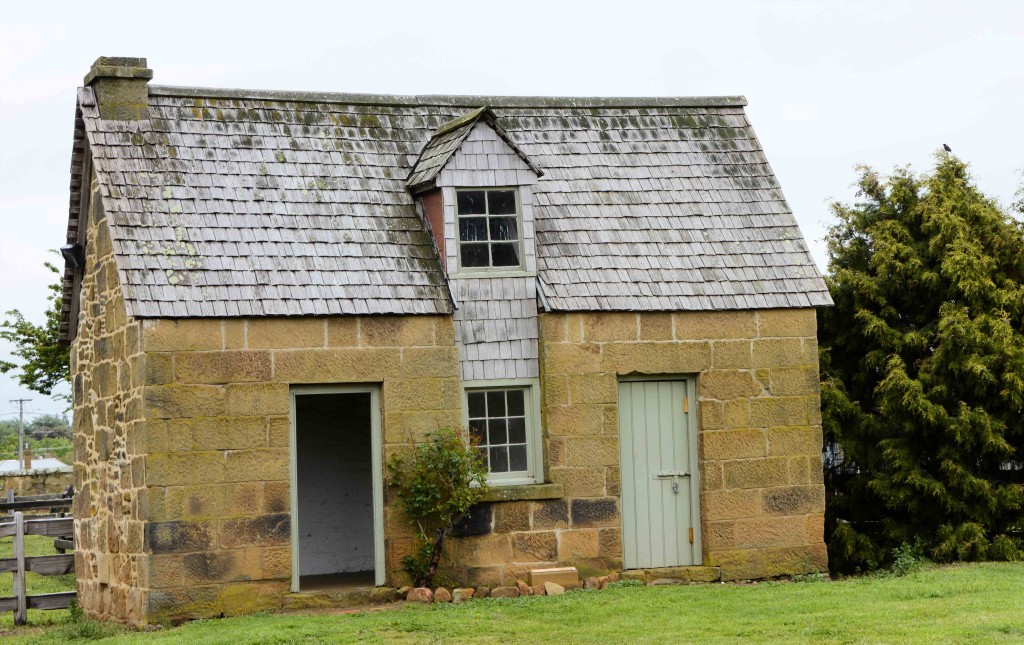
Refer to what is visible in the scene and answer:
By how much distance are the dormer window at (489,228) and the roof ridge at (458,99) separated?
75.1 inches

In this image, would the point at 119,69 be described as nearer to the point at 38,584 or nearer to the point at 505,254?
the point at 505,254

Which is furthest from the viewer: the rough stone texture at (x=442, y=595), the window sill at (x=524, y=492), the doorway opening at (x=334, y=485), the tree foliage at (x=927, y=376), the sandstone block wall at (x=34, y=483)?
the sandstone block wall at (x=34, y=483)

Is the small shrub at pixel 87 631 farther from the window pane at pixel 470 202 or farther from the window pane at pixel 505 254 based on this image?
the window pane at pixel 470 202

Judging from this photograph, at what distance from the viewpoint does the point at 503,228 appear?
1402 cm

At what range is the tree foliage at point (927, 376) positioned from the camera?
1545 cm

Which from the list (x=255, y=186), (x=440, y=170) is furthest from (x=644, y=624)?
(x=255, y=186)

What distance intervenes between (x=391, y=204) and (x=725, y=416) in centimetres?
439

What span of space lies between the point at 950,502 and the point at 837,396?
184 cm

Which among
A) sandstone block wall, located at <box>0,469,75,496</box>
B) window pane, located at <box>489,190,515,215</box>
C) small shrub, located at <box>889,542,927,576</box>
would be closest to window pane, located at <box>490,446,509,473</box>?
window pane, located at <box>489,190,515,215</box>

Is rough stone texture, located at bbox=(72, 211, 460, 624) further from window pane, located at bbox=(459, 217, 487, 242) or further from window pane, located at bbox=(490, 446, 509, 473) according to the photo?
window pane, located at bbox=(459, 217, 487, 242)

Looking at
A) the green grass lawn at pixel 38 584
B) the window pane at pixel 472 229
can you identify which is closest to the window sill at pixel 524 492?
the window pane at pixel 472 229

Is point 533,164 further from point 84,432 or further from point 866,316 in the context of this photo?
point 84,432

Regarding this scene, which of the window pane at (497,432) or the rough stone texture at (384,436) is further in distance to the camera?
the window pane at (497,432)

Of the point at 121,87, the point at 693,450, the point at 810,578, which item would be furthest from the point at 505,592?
the point at 121,87
